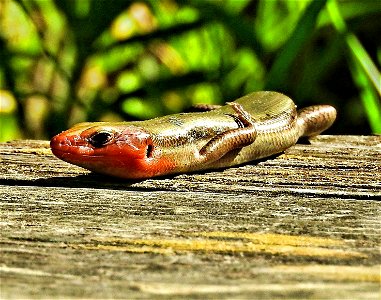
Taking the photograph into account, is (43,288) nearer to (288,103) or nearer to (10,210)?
(10,210)

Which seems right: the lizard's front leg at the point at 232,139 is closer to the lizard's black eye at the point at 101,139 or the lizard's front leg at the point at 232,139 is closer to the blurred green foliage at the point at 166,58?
the lizard's black eye at the point at 101,139

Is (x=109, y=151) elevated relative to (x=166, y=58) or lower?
elevated

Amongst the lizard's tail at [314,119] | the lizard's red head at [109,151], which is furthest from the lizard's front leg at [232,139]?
the lizard's tail at [314,119]

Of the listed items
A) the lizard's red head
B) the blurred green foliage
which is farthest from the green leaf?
the lizard's red head

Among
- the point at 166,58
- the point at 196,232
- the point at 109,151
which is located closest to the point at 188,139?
the point at 109,151

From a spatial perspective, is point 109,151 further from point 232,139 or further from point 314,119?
point 314,119

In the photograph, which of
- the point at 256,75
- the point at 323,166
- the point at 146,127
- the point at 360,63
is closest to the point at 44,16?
Answer: the point at 256,75

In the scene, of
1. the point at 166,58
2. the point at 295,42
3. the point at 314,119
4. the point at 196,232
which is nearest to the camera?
the point at 196,232

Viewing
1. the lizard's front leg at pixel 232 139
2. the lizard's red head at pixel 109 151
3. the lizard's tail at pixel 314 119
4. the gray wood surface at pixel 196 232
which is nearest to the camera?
the gray wood surface at pixel 196 232
